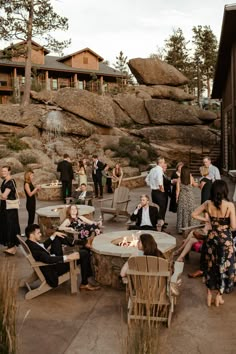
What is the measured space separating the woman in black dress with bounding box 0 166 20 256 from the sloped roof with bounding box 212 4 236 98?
9888mm

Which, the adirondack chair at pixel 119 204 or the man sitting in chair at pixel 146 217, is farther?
the adirondack chair at pixel 119 204

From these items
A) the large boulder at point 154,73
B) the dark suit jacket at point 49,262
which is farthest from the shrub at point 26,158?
the dark suit jacket at point 49,262

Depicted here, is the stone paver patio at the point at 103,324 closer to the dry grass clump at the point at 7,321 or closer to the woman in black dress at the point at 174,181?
the dry grass clump at the point at 7,321

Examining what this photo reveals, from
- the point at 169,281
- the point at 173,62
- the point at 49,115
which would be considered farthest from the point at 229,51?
the point at 173,62

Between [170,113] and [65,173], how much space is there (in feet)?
55.7

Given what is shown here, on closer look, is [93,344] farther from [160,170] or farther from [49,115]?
[49,115]

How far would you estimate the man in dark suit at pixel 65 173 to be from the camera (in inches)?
555

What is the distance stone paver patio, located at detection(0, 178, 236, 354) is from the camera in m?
4.37

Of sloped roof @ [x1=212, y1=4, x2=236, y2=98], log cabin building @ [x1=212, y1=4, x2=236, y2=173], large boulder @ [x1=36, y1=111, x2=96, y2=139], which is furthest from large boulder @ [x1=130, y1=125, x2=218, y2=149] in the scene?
large boulder @ [x1=36, y1=111, x2=96, y2=139]

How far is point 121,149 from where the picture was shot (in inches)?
944

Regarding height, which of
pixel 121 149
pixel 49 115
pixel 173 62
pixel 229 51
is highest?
pixel 173 62

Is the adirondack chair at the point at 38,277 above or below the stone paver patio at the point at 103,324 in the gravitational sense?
above

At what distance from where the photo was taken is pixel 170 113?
29.7 meters

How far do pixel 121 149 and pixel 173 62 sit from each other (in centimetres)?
2442
